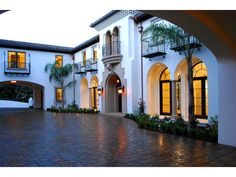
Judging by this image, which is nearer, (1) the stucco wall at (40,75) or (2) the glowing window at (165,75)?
(2) the glowing window at (165,75)

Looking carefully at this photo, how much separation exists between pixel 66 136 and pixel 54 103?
59.0ft

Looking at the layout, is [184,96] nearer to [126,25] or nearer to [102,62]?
[126,25]

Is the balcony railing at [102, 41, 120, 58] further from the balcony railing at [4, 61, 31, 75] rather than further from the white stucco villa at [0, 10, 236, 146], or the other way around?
the balcony railing at [4, 61, 31, 75]

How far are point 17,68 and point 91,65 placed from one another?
23.5 ft

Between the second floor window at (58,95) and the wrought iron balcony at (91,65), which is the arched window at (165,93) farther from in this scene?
the second floor window at (58,95)

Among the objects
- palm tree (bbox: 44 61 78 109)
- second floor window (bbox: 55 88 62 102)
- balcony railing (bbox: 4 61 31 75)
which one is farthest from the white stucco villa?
palm tree (bbox: 44 61 78 109)

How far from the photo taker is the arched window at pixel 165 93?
55.2ft

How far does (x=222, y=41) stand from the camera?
7352 millimetres

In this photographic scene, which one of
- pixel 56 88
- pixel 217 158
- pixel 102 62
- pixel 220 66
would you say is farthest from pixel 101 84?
pixel 217 158

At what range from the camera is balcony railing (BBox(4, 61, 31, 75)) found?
81.2 ft

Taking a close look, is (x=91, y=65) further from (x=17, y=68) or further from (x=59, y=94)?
(x=17, y=68)

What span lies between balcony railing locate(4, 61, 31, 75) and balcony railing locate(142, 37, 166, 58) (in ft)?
43.9

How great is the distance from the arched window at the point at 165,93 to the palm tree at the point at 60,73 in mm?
10978

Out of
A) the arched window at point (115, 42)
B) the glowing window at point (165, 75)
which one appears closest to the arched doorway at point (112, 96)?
the arched window at point (115, 42)
